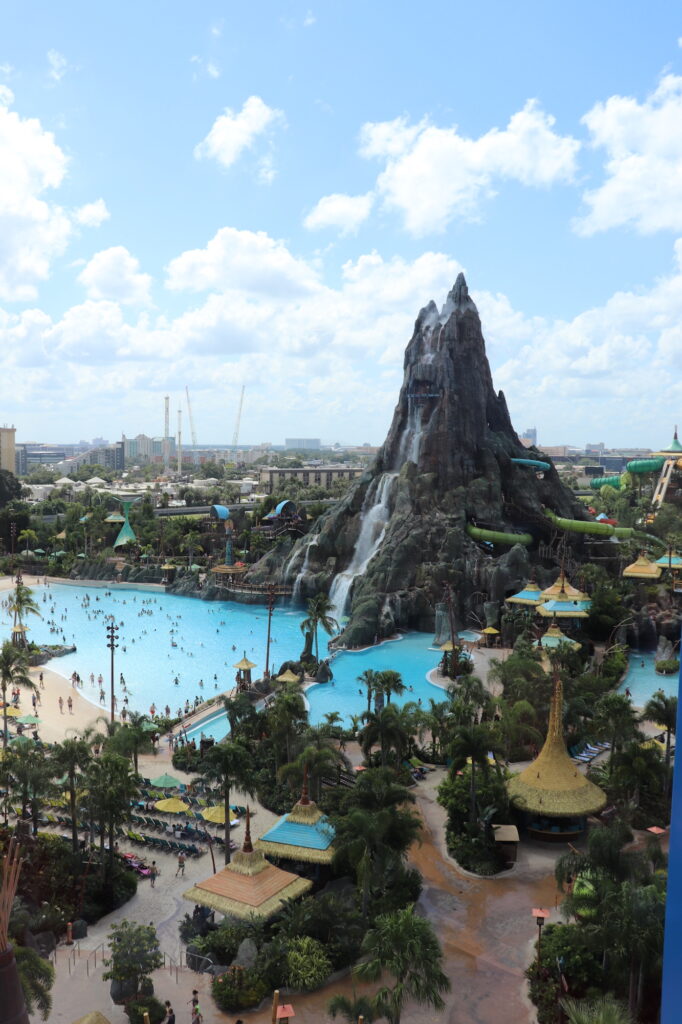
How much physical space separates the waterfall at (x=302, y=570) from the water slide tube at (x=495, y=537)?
12.3 metres

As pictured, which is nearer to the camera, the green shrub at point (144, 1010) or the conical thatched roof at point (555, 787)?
the green shrub at point (144, 1010)

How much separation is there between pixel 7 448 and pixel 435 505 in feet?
326

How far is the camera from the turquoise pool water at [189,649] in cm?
4234

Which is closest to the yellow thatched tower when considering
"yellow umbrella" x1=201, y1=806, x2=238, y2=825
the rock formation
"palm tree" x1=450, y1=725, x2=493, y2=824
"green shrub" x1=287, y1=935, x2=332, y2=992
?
"palm tree" x1=450, y1=725, x2=493, y2=824

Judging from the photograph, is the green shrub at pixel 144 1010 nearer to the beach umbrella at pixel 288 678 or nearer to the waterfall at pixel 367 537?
the beach umbrella at pixel 288 678

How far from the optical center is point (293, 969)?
16.8 m

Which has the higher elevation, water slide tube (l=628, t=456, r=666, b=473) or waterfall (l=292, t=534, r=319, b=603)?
water slide tube (l=628, t=456, r=666, b=473)

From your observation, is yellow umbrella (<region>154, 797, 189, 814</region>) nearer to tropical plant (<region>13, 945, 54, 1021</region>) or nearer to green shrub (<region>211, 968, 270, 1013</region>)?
green shrub (<region>211, 968, 270, 1013</region>)

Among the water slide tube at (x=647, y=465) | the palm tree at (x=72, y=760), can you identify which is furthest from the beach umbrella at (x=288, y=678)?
the water slide tube at (x=647, y=465)

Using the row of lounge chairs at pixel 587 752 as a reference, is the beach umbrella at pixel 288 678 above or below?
below

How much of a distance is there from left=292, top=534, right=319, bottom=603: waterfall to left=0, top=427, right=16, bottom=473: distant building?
86.9 metres

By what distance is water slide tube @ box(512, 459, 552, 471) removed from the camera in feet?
225

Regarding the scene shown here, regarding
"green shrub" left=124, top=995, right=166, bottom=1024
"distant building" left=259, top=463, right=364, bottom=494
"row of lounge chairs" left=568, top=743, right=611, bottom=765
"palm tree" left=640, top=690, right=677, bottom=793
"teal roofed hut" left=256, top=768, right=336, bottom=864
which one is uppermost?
"distant building" left=259, top=463, right=364, bottom=494

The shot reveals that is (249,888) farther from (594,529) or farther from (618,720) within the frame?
(594,529)
